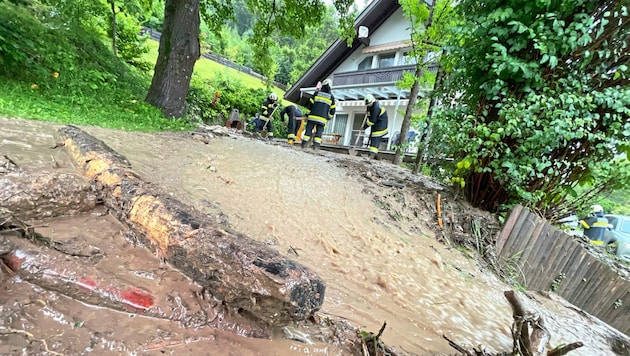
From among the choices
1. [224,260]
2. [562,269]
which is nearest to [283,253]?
[224,260]

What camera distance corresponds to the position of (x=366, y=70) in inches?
641

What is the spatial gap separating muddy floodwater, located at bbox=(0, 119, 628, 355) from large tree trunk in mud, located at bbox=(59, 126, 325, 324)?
0.12 meters

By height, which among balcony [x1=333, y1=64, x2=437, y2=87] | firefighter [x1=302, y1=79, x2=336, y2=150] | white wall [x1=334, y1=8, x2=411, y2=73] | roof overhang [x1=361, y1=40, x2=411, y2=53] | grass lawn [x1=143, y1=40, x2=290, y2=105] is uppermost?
white wall [x1=334, y1=8, x2=411, y2=73]

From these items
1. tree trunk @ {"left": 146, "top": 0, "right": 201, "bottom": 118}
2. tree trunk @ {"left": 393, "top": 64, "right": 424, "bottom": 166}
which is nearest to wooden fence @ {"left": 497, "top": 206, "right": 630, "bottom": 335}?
tree trunk @ {"left": 393, "top": 64, "right": 424, "bottom": 166}

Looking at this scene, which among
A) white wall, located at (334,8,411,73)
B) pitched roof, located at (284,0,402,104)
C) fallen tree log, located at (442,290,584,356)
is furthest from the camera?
white wall, located at (334,8,411,73)

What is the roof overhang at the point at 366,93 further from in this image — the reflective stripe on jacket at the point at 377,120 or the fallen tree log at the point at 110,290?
the fallen tree log at the point at 110,290

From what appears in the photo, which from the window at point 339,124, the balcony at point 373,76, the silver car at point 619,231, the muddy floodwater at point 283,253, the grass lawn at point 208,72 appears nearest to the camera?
the muddy floodwater at point 283,253

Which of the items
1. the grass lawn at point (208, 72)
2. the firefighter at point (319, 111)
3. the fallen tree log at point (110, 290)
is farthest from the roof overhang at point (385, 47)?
the fallen tree log at point (110, 290)

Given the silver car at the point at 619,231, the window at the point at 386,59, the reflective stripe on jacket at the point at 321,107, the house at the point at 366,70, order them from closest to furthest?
the reflective stripe on jacket at the point at 321,107, the silver car at the point at 619,231, the house at the point at 366,70, the window at the point at 386,59

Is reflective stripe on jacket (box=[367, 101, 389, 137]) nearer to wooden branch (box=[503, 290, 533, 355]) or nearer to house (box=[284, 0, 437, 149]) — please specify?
house (box=[284, 0, 437, 149])

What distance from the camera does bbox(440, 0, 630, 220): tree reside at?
11.6 feet

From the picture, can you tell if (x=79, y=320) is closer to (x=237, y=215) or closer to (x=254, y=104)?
(x=237, y=215)

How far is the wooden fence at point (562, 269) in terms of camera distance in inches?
152

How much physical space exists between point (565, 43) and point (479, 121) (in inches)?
48.1
